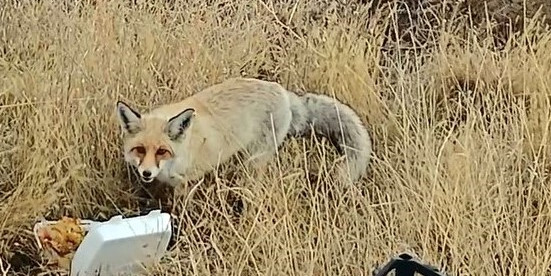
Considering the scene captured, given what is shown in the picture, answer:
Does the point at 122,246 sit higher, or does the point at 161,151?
the point at 161,151

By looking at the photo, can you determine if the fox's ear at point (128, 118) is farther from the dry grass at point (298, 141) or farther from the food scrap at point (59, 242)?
the food scrap at point (59, 242)

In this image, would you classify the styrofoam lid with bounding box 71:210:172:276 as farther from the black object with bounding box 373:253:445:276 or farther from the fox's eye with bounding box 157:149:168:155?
the black object with bounding box 373:253:445:276

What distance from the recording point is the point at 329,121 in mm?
3037

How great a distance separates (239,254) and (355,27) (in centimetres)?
159

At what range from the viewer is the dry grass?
233 cm

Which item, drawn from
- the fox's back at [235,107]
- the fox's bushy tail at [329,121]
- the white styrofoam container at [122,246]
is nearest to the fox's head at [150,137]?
the fox's back at [235,107]

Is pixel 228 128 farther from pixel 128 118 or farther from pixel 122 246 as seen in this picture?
pixel 122 246

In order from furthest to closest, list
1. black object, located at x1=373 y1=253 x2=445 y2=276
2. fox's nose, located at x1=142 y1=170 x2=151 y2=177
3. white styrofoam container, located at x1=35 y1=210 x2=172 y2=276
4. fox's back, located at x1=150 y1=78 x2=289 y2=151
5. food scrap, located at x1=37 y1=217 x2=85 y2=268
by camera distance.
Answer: fox's back, located at x1=150 y1=78 x2=289 y2=151 → fox's nose, located at x1=142 y1=170 x2=151 y2=177 → food scrap, located at x1=37 y1=217 x2=85 y2=268 → white styrofoam container, located at x1=35 y1=210 x2=172 y2=276 → black object, located at x1=373 y1=253 x2=445 y2=276

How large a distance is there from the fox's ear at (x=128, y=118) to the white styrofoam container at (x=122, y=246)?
35 cm

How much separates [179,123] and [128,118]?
155 millimetres

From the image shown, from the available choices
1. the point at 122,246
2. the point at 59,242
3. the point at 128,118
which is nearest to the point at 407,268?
the point at 122,246

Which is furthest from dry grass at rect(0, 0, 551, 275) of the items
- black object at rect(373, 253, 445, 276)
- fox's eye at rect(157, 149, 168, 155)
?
black object at rect(373, 253, 445, 276)

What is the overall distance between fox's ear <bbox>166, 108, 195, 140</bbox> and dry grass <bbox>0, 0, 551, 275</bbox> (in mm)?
207

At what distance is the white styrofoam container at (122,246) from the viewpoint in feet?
7.50
